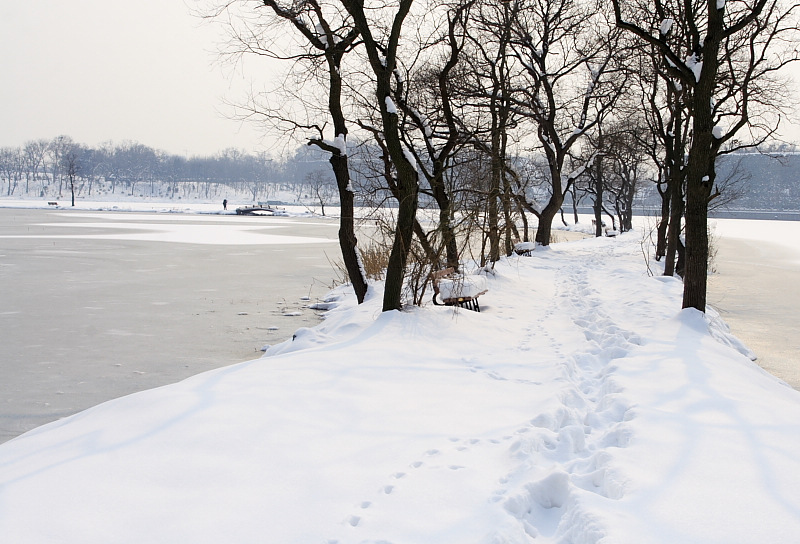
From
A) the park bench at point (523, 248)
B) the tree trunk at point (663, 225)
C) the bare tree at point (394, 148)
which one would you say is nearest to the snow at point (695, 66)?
the bare tree at point (394, 148)

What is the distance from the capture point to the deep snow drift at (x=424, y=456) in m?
3.28

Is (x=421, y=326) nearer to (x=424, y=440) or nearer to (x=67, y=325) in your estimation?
(x=424, y=440)

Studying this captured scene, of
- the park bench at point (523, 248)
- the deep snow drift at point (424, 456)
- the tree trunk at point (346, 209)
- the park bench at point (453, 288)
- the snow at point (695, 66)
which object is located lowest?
the deep snow drift at point (424, 456)

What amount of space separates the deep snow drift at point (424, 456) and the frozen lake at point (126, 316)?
277cm

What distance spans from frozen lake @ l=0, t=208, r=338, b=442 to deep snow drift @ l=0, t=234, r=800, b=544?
9.10ft

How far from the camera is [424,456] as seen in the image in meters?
4.33

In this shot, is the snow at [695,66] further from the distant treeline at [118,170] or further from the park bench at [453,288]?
the distant treeline at [118,170]

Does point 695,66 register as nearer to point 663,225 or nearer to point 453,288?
point 453,288

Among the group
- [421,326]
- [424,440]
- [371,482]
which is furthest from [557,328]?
[371,482]

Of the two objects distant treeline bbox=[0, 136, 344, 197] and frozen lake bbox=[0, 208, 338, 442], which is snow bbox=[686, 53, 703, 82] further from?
distant treeline bbox=[0, 136, 344, 197]

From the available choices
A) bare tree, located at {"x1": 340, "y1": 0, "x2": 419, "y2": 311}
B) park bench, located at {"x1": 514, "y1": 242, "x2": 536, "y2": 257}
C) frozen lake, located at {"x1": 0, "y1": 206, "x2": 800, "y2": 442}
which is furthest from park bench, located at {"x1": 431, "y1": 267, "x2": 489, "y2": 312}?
park bench, located at {"x1": 514, "y1": 242, "x2": 536, "y2": 257}

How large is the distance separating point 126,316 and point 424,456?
10.3 metres

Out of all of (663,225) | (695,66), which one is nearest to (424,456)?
(695,66)

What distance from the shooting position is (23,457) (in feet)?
13.5
